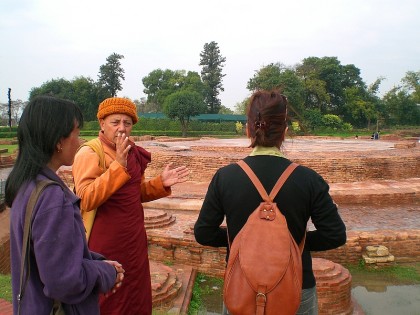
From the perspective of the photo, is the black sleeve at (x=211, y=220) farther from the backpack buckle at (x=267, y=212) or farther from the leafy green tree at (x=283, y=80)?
the leafy green tree at (x=283, y=80)

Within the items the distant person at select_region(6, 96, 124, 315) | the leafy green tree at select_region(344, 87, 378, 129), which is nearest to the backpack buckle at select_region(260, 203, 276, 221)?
the distant person at select_region(6, 96, 124, 315)

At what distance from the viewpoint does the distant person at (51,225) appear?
1140 mm

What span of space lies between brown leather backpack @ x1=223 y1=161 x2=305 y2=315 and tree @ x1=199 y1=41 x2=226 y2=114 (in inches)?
1826

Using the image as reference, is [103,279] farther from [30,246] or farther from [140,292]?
[140,292]

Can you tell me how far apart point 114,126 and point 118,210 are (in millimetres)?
470

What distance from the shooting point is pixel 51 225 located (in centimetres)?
114

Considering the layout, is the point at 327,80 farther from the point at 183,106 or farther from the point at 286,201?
the point at 286,201

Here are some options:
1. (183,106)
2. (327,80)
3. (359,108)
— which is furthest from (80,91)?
(359,108)

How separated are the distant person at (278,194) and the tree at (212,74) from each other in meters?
46.2

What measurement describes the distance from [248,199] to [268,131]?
269 millimetres

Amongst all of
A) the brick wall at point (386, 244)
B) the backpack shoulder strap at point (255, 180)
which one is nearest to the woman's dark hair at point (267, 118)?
the backpack shoulder strap at point (255, 180)

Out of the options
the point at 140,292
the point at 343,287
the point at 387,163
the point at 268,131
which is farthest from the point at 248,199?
the point at 387,163

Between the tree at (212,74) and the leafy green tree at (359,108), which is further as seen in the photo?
the tree at (212,74)

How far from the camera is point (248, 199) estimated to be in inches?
57.1
